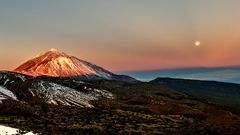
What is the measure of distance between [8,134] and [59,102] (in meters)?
131

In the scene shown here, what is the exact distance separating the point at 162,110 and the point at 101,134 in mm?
112715

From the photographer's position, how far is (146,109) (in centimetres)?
19712

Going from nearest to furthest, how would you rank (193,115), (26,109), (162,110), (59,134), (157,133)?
(59,134), (157,133), (26,109), (193,115), (162,110)

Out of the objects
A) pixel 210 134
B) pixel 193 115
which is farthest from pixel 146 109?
pixel 210 134

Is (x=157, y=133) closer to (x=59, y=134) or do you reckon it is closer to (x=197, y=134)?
(x=197, y=134)

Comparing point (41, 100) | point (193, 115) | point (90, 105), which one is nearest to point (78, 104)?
point (90, 105)

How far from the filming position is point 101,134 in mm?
89500

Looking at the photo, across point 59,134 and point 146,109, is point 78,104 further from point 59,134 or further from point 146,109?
point 59,134

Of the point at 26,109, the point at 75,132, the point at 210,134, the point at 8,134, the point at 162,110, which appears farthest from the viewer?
the point at 162,110

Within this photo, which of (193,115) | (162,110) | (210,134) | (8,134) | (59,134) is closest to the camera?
(8,134)

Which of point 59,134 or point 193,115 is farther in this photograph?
point 193,115

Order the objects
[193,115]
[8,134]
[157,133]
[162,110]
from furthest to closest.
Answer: [162,110], [193,115], [157,133], [8,134]

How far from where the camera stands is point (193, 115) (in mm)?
186750

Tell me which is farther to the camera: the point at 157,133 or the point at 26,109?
the point at 26,109
